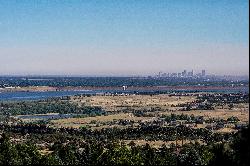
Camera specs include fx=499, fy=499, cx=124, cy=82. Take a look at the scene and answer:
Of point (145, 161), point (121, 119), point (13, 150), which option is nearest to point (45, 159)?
point (13, 150)

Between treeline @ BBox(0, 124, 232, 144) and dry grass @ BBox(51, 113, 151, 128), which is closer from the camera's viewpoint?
treeline @ BBox(0, 124, 232, 144)

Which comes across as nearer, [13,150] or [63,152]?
[13,150]

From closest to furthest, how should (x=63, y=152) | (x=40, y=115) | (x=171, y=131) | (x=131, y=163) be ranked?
(x=131, y=163) → (x=63, y=152) → (x=171, y=131) → (x=40, y=115)

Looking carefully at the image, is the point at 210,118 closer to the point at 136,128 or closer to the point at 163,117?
the point at 163,117

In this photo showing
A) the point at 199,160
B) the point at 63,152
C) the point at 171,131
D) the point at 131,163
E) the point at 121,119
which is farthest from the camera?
the point at 121,119

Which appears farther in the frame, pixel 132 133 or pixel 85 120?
pixel 85 120

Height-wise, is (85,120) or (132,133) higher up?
(132,133)

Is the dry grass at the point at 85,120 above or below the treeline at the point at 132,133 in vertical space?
below

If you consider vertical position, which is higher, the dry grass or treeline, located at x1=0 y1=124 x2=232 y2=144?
treeline, located at x1=0 y1=124 x2=232 y2=144

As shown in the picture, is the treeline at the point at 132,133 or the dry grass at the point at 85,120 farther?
the dry grass at the point at 85,120

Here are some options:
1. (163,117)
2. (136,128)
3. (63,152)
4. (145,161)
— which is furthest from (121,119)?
(145,161)
